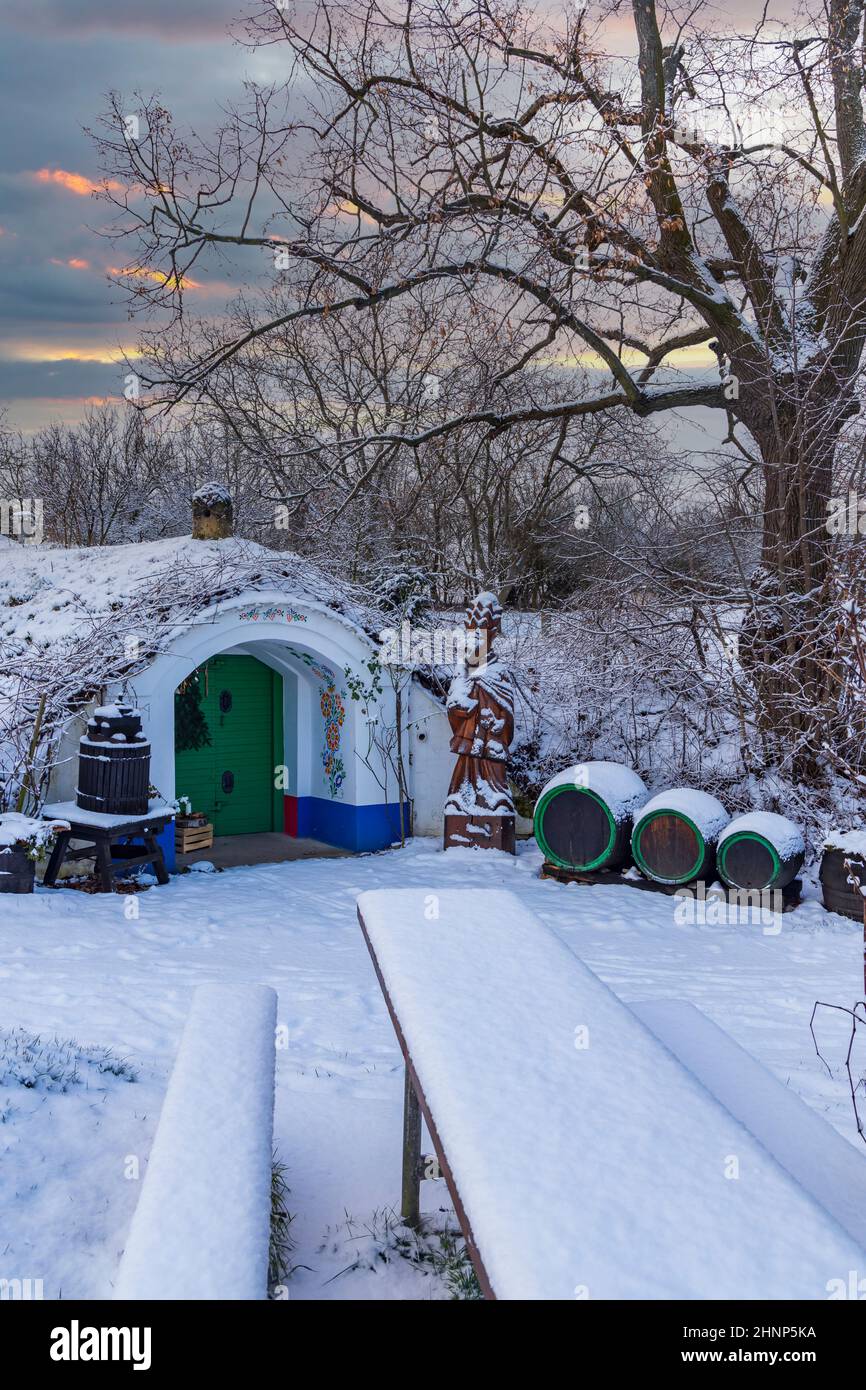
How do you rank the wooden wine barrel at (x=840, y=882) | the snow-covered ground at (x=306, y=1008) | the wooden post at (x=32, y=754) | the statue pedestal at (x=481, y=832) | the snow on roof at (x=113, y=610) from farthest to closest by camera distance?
the statue pedestal at (x=481, y=832), the snow on roof at (x=113, y=610), the wooden post at (x=32, y=754), the wooden wine barrel at (x=840, y=882), the snow-covered ground at (x=306, y=1008)

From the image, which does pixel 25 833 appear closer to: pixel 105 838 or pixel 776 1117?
pixel 105 838

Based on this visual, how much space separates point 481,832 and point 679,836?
238 cm

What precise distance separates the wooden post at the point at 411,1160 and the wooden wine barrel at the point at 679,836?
638 centimetres

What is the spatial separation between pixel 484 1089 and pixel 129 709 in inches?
299

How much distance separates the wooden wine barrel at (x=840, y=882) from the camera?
8.51 meters

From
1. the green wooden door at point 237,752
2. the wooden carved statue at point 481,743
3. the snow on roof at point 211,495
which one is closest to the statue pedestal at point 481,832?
the wooden carved statue at point 481,743

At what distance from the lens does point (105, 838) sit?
9.11 meters

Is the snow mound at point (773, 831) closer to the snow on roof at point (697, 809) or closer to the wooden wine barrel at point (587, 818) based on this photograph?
the snow on roof at point (697, 809)

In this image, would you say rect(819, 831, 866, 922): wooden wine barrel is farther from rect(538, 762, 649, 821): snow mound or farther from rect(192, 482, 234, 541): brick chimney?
rect(192, 482, 234, 541): brick chimney

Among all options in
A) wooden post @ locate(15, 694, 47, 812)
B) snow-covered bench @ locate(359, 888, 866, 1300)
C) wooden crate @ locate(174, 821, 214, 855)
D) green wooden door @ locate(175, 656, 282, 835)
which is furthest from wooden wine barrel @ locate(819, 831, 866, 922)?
wooden post @ locate(15, 694, 47, 812)

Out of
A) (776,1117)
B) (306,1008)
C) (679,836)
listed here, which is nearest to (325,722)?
(679,836)

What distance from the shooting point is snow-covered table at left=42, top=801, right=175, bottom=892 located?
912 cm

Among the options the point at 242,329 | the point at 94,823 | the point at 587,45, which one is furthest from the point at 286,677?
the point at 242,329

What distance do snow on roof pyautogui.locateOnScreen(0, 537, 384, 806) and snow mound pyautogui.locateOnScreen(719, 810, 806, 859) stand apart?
15.4 ft
